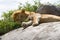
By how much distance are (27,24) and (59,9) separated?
1.42 meters

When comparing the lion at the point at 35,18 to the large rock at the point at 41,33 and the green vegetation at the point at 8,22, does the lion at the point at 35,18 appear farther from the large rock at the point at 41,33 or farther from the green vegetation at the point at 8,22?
the green vegetation at the point at 8,22

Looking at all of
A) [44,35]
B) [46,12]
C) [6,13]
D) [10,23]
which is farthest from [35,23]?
[6,13]

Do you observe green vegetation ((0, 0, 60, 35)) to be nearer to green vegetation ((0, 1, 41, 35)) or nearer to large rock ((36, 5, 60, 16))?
green vegetation ((0, 1, 41, 35))

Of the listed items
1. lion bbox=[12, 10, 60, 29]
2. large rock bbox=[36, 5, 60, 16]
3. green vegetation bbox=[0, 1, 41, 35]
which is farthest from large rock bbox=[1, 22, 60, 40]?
green vegetation bbox=[0, 1, 41, 35]

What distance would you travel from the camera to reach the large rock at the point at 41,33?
19.4ft

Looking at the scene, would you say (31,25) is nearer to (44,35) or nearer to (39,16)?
(39,16)

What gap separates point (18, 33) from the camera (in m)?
7.40

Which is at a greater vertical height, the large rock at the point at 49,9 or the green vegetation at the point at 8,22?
the large rock at the point at 49,9

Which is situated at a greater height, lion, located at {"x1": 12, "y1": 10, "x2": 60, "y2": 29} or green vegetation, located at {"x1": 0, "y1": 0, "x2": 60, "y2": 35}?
lion, located at {"x1": 12, "y1": 10, "x2": 60, "y2": 29}

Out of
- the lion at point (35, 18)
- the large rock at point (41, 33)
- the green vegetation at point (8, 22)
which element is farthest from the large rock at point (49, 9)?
the green vegetation at point (8, 22)

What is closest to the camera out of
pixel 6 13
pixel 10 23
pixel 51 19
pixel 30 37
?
pixel 30 37

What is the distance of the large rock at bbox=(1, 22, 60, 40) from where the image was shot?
233 inches

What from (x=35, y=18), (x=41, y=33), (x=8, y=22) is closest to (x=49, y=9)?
(x=35, y=18)

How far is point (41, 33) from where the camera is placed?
6.23m
